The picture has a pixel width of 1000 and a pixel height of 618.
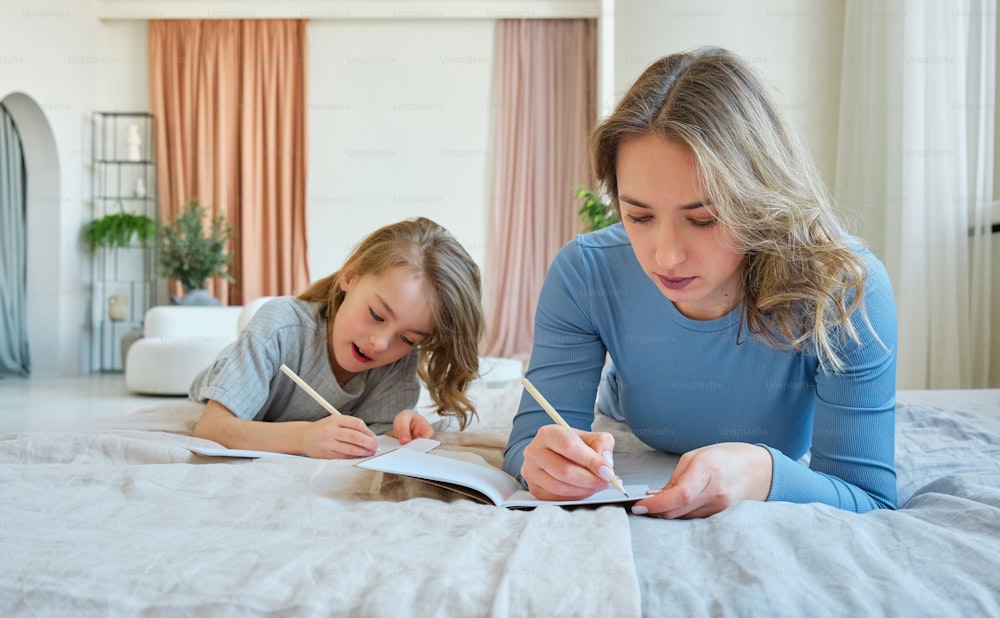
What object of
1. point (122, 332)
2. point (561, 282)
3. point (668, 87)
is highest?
point (668, 87)

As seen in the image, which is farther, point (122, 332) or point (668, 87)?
point (122, 332)

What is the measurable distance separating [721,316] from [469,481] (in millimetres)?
439

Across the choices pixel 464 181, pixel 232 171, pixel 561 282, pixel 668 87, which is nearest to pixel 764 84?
pixel 668 87

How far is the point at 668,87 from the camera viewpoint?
104 centimetres

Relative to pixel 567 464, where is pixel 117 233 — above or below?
above

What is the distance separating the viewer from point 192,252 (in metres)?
6.33

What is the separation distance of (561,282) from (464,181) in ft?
19.2

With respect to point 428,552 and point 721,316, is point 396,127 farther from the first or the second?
point 428,552

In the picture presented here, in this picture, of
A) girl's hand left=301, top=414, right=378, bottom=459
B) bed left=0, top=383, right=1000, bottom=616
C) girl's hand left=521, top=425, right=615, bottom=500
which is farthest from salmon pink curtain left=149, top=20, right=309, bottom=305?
girl's hand left=521, top=425, right=615, bottom=500

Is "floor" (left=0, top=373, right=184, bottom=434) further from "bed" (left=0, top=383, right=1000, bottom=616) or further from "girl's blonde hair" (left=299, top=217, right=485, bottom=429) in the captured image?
"bed" (left=0, top=383, right=1000, bottom=616)

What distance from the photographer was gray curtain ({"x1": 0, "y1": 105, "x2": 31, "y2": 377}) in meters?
6.07

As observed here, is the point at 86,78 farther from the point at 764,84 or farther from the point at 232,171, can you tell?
the point at 764,84

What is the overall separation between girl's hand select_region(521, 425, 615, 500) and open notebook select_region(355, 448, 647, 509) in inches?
0.5

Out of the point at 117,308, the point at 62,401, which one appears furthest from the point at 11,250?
the point at 62,401
